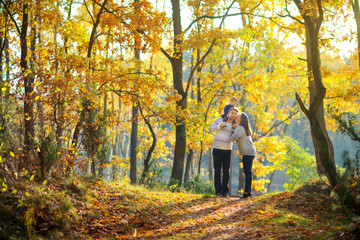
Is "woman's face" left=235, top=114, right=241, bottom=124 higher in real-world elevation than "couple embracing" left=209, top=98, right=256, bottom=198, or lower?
higher

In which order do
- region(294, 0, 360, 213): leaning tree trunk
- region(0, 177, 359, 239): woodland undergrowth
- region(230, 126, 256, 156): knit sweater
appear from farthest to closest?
1. region(230, 126, 256, 156): knit sweater
2. region(294, 0, 360, 213): leaning tree trunk
3. region(0, 177, 359, 239): woodland undergrowth

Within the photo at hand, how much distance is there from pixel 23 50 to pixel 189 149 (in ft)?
36.9

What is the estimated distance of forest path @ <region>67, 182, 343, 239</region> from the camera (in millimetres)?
4559

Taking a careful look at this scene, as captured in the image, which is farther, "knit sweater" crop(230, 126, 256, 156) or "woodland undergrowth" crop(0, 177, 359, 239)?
"knit sweater" crop(230, 126, 256, 156)

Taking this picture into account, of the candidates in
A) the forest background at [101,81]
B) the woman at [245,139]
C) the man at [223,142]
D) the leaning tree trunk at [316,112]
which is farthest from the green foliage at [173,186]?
the leaning tree trunk at [316,112]

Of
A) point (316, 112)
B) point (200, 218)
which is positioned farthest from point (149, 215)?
point (316, 112)

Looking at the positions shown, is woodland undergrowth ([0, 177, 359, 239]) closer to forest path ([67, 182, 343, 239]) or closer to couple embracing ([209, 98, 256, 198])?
forest path ([67, 182, 343, 239])

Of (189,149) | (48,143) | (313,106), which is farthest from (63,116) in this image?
(189,149)

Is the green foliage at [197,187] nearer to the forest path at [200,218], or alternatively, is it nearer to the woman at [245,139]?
the woman at [245,139]

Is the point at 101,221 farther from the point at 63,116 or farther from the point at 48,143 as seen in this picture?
the point at 63,116

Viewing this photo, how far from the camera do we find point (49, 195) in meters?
4.59

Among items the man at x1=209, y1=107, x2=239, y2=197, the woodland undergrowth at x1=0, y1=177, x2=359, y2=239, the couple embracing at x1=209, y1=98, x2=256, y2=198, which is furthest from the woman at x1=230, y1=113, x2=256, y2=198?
the woodland undergrowth at x1=0, y1=177, x2=359, y2=239

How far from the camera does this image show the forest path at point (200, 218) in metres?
4.56

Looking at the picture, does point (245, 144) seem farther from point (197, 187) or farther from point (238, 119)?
point (197, 187)
